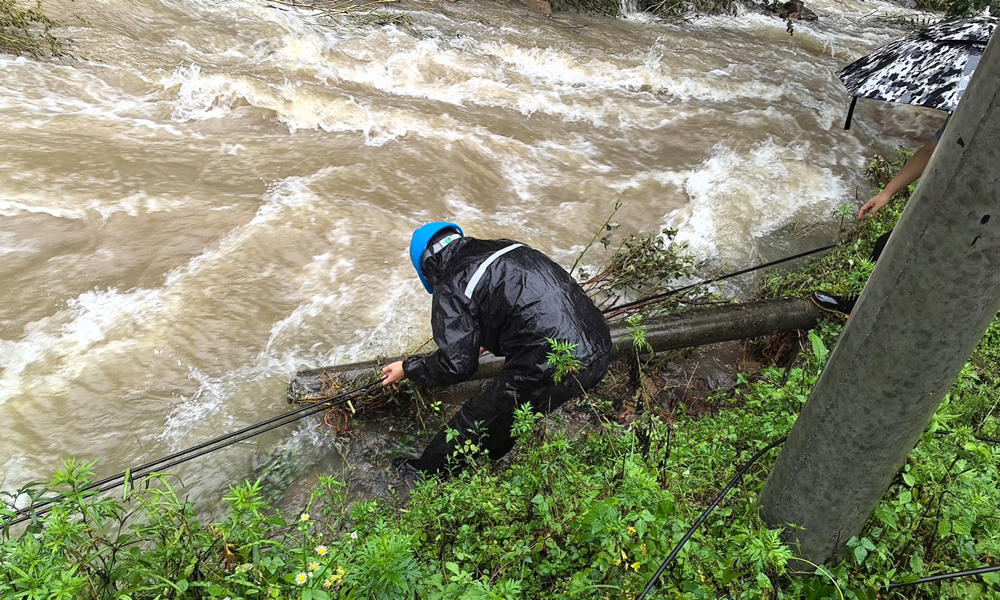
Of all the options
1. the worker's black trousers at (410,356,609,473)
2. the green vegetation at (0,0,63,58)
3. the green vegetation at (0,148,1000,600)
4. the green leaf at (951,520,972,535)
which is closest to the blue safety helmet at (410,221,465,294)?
the worker's black trousers at (410,356,609,473)

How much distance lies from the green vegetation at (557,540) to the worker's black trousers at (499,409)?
0.27 metres

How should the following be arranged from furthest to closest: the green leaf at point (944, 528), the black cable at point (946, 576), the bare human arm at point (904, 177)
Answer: the bare human arm at point (904, 177), the green leaf at point (944, 528), the black cable at point (946, 576)

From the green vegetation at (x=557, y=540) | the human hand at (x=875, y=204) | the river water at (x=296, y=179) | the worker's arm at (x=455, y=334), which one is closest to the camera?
the green vegetation at (x=557, y=540)

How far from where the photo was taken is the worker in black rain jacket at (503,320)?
2898 mm

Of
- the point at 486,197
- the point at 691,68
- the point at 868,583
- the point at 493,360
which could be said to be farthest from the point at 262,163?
the point at 691,68

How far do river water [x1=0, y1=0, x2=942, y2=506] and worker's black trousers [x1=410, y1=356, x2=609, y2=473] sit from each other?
0.90m

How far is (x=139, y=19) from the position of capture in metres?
8.26

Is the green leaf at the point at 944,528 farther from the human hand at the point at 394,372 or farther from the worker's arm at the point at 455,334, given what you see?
the human hand at the point at 394,372

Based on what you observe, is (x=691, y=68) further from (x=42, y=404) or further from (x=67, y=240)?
(x=42, y=404)

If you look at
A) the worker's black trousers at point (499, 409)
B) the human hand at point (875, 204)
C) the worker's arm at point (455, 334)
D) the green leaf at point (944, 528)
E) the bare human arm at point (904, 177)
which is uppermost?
the bare human arm at point (904, 177)

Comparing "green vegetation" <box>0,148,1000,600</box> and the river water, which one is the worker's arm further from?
the river water

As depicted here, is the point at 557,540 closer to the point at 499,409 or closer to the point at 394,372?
the point at 499,409

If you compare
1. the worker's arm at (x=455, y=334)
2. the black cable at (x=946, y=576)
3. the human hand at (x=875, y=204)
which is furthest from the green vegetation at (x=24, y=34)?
the black cable at (x=946, y=576)

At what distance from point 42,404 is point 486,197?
166 inches
